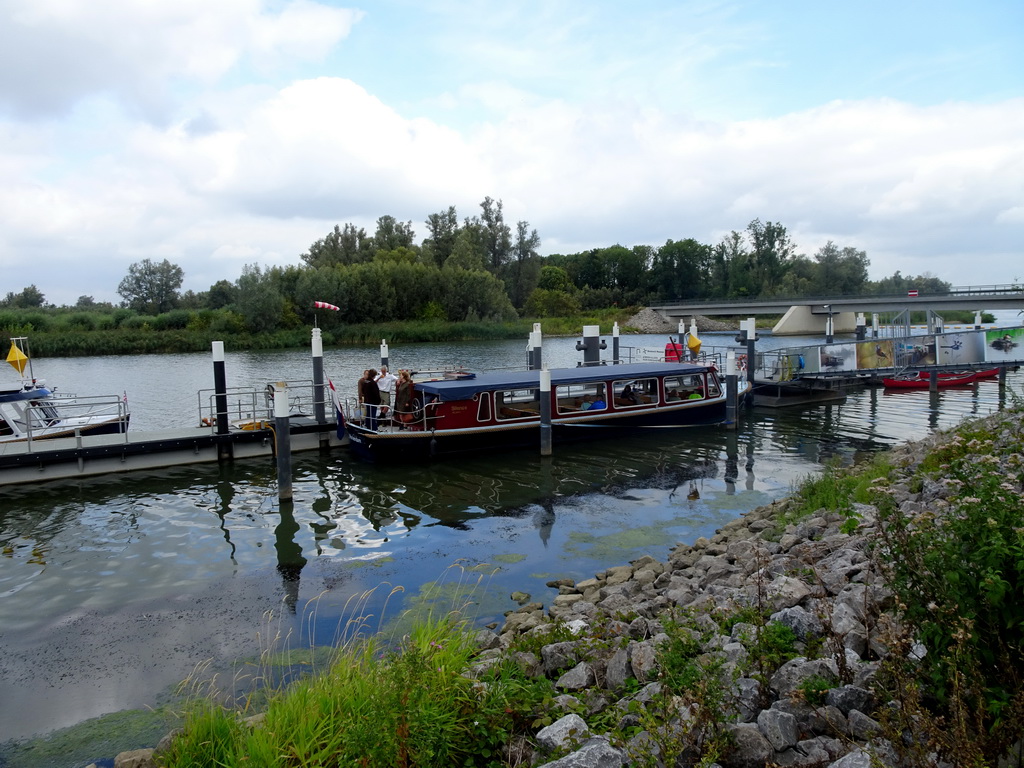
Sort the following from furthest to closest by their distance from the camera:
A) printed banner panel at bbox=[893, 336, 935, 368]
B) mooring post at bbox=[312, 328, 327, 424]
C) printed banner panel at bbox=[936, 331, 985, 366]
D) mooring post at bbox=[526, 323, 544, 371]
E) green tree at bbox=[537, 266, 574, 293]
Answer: green tree at bbox=[537, 266, 574, 293], printed banner panel at bbox=[893, 336, 935, 368], printed banner panel at bbox=[936, 331, 985, 366], mooring post at bbox=[526, 323, 544, 371], mooring post at bbox=[312, 328, 327, 424]

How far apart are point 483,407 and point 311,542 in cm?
770

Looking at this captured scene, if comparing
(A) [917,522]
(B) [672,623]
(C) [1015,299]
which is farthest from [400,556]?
(C) [1015,299]

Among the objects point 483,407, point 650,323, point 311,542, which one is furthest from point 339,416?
point 650,323

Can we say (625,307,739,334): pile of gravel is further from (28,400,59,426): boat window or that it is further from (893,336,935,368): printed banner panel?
(28,400,59,426): boat window

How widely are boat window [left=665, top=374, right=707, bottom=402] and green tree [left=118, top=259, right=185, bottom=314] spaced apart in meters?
86.8

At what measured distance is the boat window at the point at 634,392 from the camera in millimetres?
22891

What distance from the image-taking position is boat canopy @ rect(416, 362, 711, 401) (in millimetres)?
20016

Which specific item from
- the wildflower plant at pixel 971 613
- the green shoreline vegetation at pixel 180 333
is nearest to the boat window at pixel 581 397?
the wildflower plant at pixel 971 613

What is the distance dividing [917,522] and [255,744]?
5329 millimetres

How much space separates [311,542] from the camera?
13797 millimetres

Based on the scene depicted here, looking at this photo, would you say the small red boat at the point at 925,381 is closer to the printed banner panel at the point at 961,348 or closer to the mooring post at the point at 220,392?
the printed banner panel at the point at 961,348

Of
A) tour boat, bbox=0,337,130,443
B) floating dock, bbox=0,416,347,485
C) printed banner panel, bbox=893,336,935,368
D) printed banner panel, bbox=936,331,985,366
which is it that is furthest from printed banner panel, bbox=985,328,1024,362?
tour boat, bbox=0,337,130,443

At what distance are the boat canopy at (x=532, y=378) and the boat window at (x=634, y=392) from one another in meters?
0.35

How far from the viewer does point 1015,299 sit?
49.1 meters
